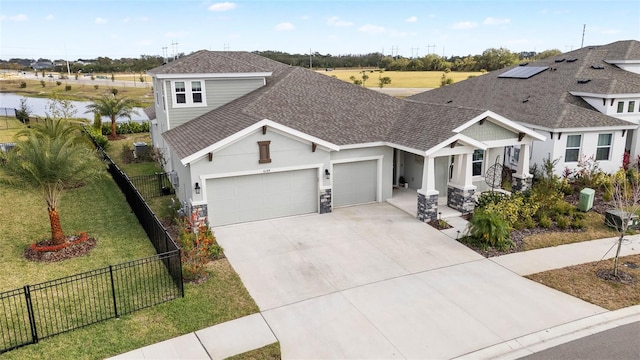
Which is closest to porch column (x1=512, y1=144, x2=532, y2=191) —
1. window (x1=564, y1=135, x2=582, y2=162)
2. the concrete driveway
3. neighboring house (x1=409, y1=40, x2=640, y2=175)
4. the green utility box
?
the green utility box

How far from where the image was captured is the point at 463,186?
55.8 ft

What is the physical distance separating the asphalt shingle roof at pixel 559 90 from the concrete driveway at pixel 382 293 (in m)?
10.9

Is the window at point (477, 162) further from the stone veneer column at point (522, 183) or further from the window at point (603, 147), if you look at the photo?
the window at point (603, 147)

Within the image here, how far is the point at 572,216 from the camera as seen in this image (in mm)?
16844

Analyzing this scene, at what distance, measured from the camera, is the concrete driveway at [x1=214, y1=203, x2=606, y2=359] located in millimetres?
9438

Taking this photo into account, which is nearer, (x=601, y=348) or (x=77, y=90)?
(x=601, y=348)

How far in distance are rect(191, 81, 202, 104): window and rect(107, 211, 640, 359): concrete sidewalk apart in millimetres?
9670

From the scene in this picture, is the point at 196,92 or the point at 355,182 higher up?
the point at 196,92

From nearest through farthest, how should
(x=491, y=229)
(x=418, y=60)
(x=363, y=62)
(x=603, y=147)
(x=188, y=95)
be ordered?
1. (x=491, y=229)
2. (x=188, y=95)
3. (x=603, y=147)
4. (x=418, y=60)
5. (x=363, y=62)

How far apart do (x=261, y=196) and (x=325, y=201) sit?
254cm

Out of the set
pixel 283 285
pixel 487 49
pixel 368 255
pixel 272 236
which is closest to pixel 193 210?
pixel 272 236

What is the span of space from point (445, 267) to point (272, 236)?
5803 millimetres

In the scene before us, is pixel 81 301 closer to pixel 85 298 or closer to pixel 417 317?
pixel 85 298

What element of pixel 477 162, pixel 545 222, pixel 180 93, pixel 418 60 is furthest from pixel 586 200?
pixel 418 60
